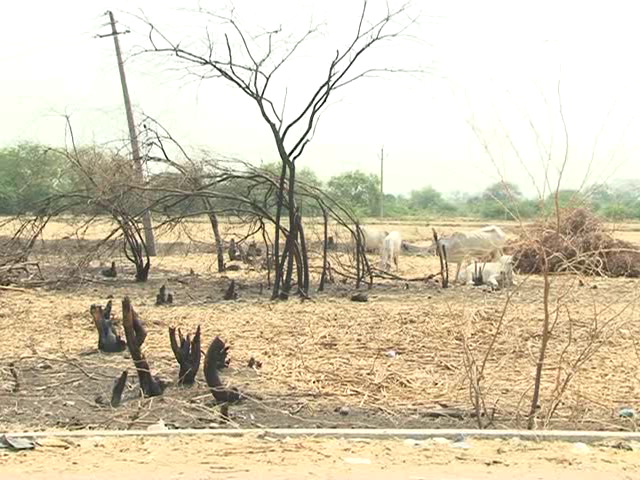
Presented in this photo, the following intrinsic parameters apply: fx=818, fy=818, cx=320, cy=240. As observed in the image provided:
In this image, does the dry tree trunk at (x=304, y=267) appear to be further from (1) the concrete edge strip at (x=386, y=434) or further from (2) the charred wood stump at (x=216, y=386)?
(1) the concrete edge strip at (x=386, y=434)

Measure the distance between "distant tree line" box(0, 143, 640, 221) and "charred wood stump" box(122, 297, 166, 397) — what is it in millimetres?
3452

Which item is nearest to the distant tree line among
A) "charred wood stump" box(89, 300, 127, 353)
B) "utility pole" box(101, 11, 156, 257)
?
"utility pole" box(101, 11, 156, 257)

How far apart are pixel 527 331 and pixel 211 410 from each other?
18.6 ft

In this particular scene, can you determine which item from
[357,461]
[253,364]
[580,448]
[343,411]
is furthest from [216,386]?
[580,448]

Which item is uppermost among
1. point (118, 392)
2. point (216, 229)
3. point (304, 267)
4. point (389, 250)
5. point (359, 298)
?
point (216, 229)

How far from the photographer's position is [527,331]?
11.1 m

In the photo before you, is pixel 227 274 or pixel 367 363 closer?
pixel 367 363

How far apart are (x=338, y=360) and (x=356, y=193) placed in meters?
47.6

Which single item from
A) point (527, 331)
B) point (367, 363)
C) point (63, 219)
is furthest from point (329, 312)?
point (63, 219)

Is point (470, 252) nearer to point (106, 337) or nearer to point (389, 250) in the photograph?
point (389, 250)

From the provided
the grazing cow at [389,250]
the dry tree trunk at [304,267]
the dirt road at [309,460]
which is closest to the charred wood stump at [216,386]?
the dirt road at [309,460]

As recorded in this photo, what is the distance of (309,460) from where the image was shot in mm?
5371

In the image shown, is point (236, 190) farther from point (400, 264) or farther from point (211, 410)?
point (211, 410)

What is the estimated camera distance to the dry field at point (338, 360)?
6887 mm
